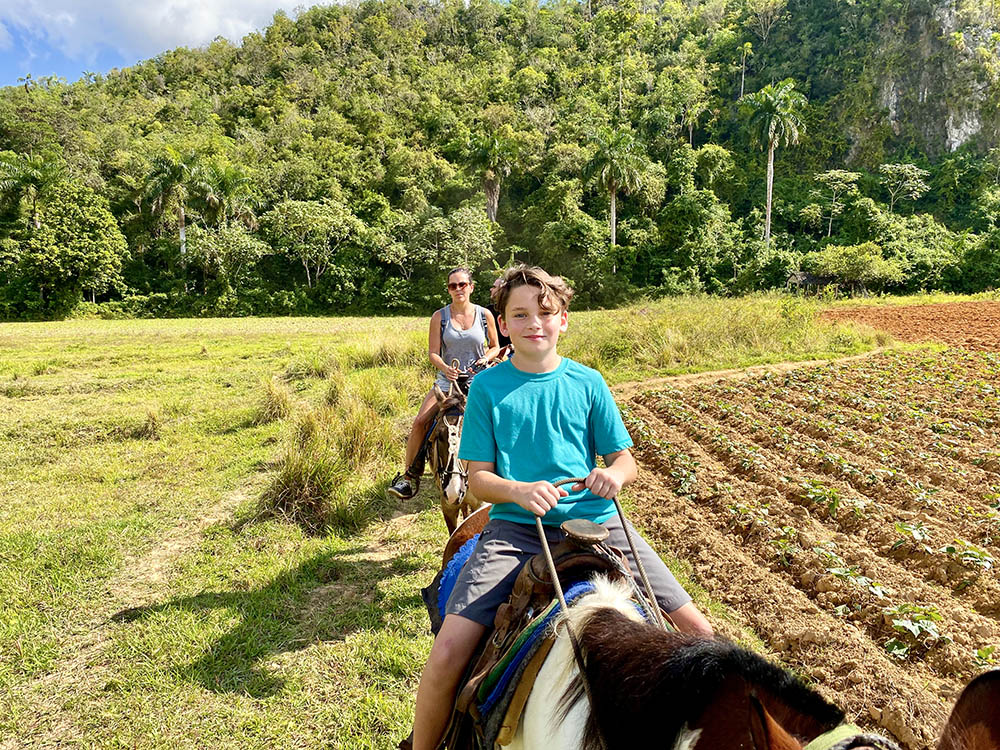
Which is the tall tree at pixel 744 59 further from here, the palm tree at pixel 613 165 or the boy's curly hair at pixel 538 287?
the boy's curly hair at pixel 538 287

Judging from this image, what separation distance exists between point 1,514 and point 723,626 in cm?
700

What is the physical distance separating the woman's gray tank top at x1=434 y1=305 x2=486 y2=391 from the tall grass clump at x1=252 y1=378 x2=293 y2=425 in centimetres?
496

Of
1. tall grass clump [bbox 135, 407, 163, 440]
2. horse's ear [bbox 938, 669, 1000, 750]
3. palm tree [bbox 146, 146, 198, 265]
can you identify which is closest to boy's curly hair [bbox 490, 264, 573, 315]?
horse's ear [bbox 938, 669, 1000, 750]

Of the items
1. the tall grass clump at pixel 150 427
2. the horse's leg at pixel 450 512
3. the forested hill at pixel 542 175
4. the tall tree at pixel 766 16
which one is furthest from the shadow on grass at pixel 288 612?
the tall tree at pixel 766 16

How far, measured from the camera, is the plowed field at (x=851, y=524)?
338cm

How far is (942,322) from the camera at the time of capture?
57.5 ft

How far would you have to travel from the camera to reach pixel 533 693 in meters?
1.66

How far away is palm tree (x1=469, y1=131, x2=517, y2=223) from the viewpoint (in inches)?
1788

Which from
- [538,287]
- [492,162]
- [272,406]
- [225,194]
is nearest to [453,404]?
[538,287]

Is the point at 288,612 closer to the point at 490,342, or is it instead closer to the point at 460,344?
the point at 460,344

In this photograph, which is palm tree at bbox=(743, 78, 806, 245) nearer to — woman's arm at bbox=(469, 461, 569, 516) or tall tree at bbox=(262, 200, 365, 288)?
tall tree at bbox=(262, 200, 365, 288)

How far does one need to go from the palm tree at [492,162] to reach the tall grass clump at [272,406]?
38.9 m

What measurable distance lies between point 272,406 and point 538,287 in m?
7.94

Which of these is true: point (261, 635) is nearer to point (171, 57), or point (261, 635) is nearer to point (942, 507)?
point (942, 507)
